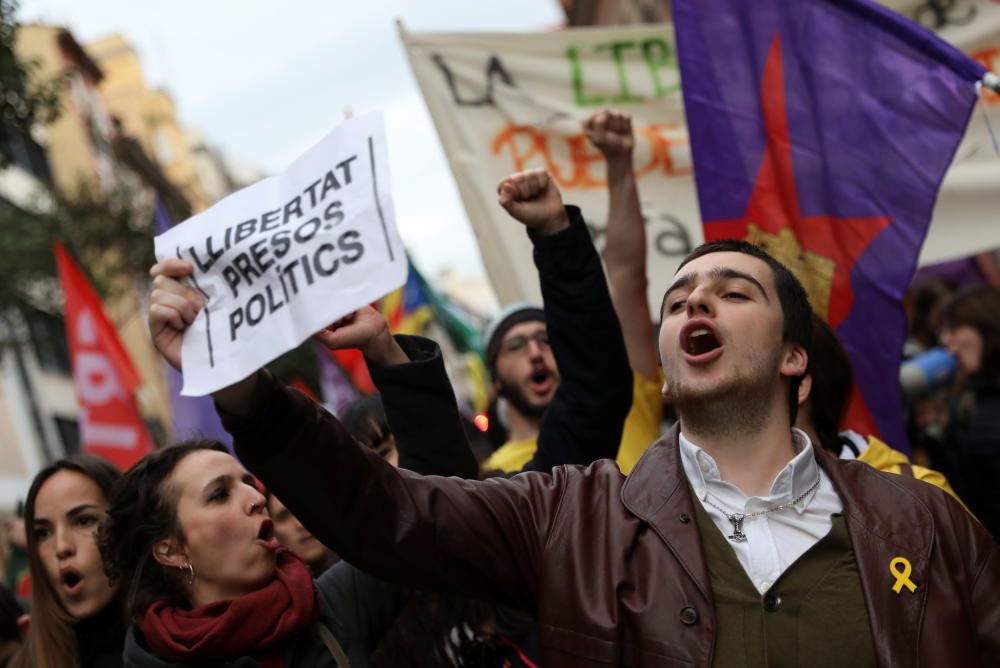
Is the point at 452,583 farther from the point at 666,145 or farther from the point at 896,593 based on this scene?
the point at 666,145

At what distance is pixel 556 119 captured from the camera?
5188 mm

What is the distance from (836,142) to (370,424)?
176 cm

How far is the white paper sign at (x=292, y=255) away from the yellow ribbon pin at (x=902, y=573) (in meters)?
1.02

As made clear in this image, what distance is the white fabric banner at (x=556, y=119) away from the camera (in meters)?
4.82

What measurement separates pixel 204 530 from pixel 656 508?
1102 mm

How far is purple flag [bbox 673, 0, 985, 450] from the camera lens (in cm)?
402

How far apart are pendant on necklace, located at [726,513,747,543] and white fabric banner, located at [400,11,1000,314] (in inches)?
91.7

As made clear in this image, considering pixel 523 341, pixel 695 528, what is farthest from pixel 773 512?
pixel 523 341

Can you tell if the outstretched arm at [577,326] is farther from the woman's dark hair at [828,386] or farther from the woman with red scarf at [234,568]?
the woman's dark hair at [828,386]

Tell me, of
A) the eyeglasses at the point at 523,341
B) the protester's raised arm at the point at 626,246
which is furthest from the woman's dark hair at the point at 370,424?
the eyeglasses at the point at 523,341

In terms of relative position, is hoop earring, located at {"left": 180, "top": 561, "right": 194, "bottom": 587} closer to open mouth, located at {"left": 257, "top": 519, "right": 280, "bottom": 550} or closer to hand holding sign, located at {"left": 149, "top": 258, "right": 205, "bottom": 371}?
open mouth, located at {"left": 257, "top": 519, "right": 280, "bottom": 550}

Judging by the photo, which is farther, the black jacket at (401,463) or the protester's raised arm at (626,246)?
the protester's raised arm at (626,246)

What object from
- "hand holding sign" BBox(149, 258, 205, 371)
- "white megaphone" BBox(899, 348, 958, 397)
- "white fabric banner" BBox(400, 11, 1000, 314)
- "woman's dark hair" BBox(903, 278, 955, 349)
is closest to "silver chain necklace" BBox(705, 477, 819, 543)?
"hand holding sign" BBox(149, 258, 205, 371)

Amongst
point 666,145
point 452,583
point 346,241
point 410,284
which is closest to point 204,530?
point 452,583
